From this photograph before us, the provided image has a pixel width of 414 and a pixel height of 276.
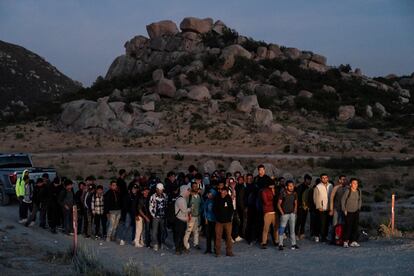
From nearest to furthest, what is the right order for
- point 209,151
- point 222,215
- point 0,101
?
point 222,215, point 209,151, point 0,101

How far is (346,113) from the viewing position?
5694 centimetres

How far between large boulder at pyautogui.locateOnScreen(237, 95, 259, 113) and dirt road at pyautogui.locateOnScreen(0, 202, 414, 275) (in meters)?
37.0

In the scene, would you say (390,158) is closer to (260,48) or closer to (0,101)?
(260,48)

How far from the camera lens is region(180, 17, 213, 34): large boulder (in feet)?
234

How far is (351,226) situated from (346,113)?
42902 millimetres

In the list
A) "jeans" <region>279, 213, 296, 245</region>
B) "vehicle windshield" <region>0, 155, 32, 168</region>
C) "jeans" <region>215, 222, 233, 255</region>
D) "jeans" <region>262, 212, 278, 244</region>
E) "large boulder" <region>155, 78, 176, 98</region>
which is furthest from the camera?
"large boulder" <region>155, 78, 176, 98</region>

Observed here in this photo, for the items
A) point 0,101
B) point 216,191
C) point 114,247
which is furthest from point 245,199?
point 0,101

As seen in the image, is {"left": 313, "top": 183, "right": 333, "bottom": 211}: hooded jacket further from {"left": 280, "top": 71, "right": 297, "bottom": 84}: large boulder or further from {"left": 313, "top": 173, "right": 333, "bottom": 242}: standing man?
{"left": 280, "top": 71, "right": 297, "bottom": 84}: large boulder

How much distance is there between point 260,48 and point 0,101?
4588 centimetres

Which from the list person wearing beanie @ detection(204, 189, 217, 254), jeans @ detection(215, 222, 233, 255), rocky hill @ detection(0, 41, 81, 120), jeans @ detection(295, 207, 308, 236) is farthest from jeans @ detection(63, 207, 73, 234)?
rocky hill @ detection(0, 41, 81, 120)

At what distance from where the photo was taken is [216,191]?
15.0 meters

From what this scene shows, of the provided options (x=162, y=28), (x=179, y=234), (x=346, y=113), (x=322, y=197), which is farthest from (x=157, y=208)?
(x=162, y=28)

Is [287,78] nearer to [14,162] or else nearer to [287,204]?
[14,162]

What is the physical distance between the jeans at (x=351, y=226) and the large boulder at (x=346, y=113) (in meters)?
42.4
